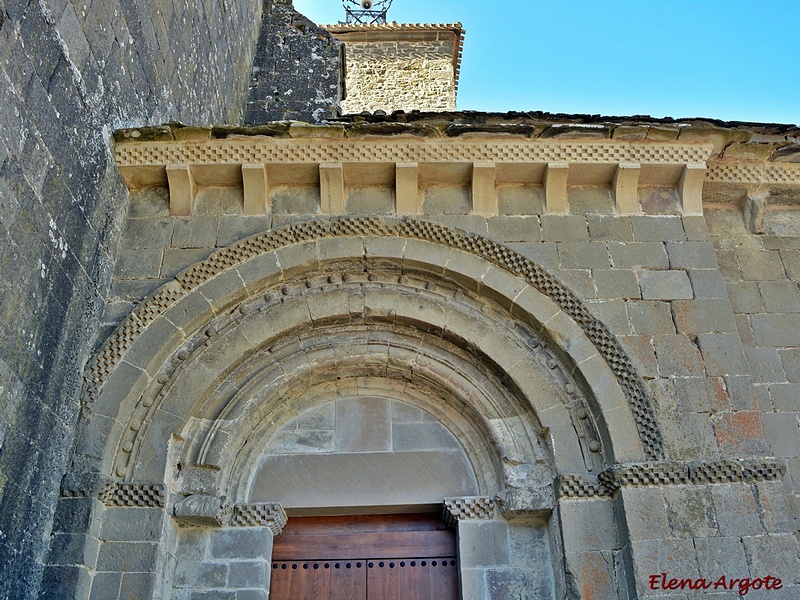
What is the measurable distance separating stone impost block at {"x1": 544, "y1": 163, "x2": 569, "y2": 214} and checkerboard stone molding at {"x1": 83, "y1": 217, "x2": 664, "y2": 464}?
1.81 ft

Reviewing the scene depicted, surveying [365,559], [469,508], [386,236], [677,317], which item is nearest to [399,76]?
[386,236]

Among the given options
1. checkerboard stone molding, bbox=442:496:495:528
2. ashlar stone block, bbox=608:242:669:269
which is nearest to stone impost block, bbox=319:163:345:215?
ashlar stone block, bbox=608:242:669:269

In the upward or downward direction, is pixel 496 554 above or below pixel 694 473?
below

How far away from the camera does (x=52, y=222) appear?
14.3 ft

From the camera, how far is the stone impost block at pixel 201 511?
15.4 ft

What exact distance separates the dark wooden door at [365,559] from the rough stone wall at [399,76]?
33.2ft

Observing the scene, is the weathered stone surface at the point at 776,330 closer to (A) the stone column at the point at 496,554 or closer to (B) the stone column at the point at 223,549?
(A) the stone column at the point at 496,554

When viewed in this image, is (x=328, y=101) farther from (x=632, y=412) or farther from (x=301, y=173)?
(x=632, y=412)

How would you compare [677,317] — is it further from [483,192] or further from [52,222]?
[52,222]

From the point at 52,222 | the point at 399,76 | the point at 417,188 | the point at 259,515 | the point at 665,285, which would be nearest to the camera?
the point at 52,222

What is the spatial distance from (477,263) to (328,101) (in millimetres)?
4268

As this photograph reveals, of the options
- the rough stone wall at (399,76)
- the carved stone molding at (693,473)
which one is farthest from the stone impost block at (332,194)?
the rough stone wall at (399,76)

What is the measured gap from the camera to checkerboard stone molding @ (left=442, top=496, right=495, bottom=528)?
4898 millimetres
